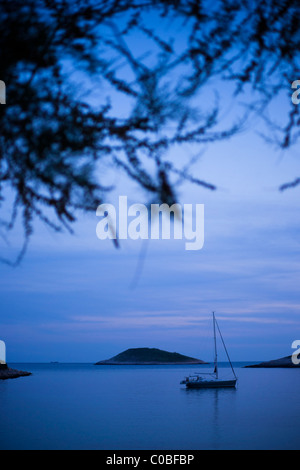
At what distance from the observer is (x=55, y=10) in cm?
137

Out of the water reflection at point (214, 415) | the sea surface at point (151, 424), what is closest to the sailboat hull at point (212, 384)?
the water reflection at point (214, 415)

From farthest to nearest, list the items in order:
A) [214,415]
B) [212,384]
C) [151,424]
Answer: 1. [212,384]
2. [214,415]
3. [151,424]

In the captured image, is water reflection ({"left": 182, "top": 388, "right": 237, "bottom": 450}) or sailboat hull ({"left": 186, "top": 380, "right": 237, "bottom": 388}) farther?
sailboat hull ({"left": 186, "top": 380, "right": 237, "bottom": 388})

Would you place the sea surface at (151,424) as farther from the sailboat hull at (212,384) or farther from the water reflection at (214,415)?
the sailboat hull at (212,384)

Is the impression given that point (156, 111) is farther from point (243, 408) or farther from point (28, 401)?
point (28, 401)

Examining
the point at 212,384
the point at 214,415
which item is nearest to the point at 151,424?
the point at 214,415

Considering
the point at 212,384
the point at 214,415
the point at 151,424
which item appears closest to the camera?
the point at 151,424

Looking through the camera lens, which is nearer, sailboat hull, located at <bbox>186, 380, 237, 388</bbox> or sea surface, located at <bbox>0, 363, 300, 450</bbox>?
sea surface, located at <bbox>0, 363, 300, 450</bbox>

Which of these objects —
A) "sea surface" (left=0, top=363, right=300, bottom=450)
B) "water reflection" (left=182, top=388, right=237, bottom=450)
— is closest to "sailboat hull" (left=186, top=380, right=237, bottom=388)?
"water reflection" (left=182, top=388, right=237, bottom=450)

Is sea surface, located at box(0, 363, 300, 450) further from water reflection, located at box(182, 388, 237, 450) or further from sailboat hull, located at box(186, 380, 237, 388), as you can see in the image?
sailboat hull, located at box(186, 380, 237, 388)

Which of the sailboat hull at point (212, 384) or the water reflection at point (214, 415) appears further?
the sailboat hull at point (212, 384)

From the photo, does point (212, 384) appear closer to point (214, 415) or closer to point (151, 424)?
point (214, 415)
